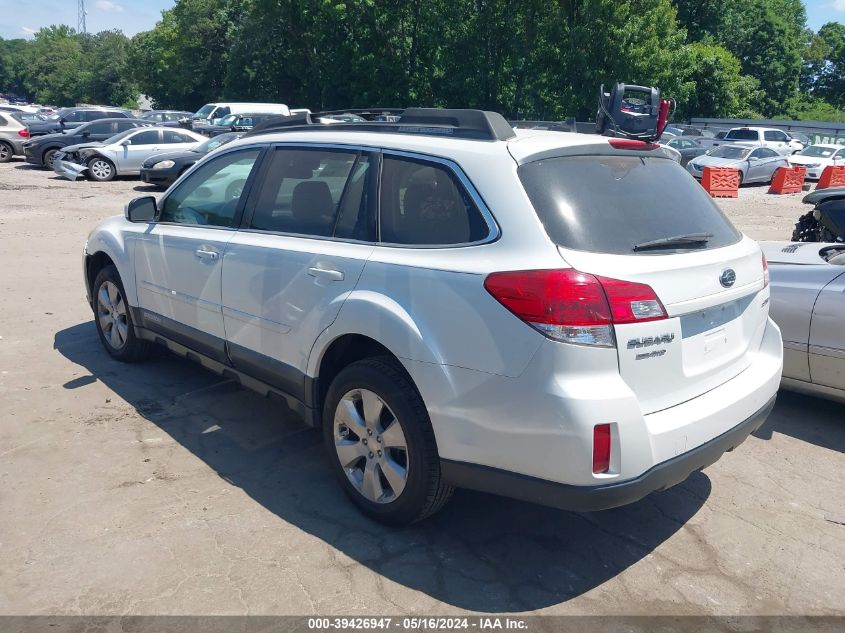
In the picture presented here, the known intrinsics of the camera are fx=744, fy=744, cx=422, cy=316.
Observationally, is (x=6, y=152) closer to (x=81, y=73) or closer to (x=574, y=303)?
(x=574, y=303)

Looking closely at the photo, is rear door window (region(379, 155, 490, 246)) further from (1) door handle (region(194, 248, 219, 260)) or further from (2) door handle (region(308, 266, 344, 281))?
(1) door handle (region(194, 248, 219, 260))

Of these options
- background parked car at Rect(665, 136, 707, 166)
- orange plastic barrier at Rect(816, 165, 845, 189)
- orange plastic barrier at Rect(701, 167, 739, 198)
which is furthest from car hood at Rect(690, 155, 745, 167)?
orange plastic barrier at Rect(816, 165, 845, 189)

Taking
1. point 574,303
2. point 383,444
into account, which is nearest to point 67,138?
point 383,444

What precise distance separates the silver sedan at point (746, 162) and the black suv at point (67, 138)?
1811 centimetres

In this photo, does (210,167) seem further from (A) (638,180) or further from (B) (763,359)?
(B) (763,359)

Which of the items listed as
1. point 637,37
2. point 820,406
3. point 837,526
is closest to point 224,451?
point 837,526

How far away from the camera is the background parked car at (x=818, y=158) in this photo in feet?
86.0

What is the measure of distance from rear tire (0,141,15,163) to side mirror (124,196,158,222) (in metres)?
23.1

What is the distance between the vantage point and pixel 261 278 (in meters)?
3.97

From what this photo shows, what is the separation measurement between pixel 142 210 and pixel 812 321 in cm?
451

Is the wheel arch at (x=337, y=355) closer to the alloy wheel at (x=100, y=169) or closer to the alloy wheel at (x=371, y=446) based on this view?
the alloy wheel at (x=371, y=446)

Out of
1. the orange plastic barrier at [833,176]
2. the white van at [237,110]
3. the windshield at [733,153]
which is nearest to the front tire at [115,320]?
the windshield at [733,153]

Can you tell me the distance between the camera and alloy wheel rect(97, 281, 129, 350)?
554 centimetres

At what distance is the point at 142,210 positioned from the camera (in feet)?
17.0
